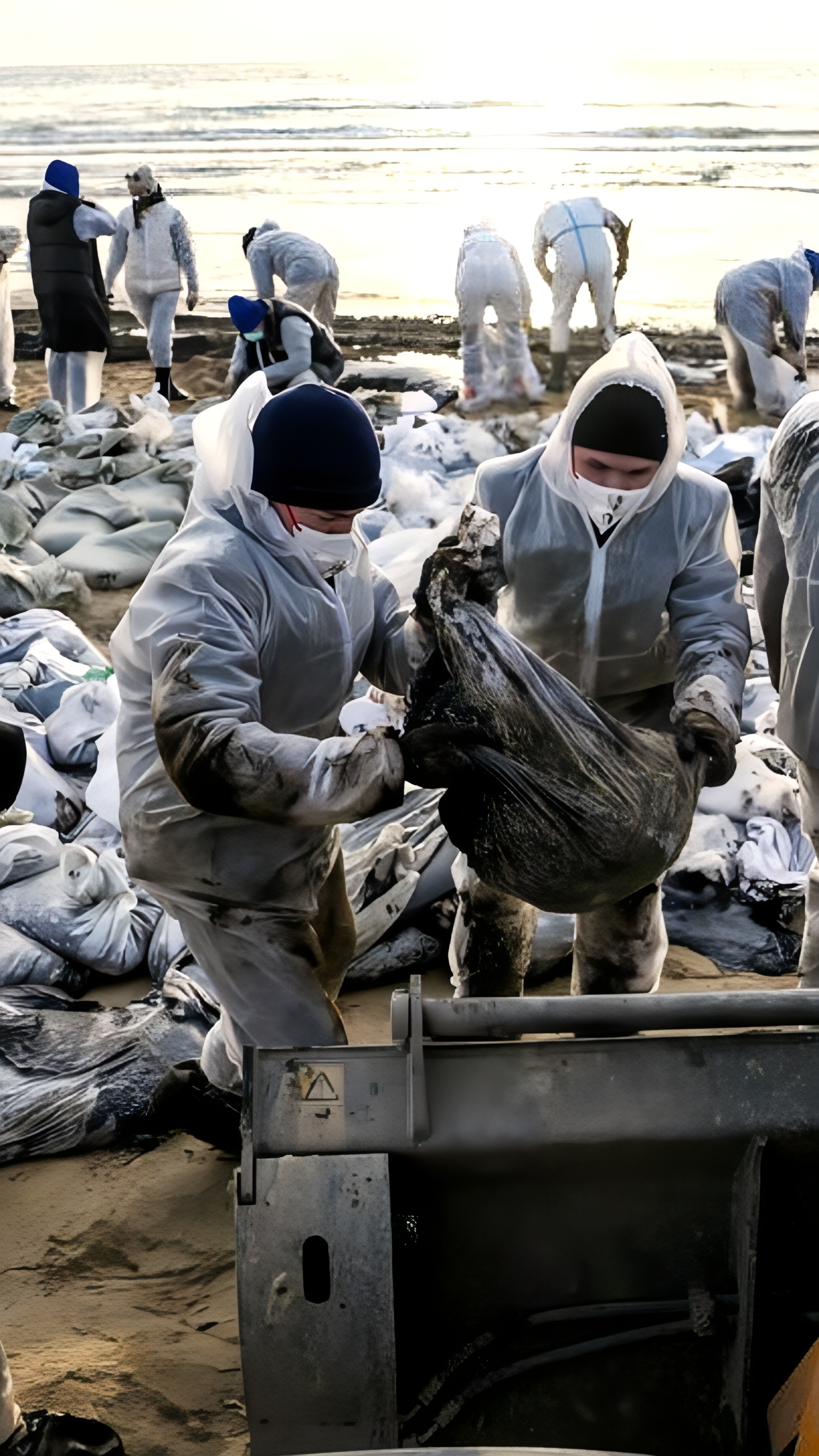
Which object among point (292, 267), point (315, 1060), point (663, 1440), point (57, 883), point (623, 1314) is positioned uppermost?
point (292, 267)

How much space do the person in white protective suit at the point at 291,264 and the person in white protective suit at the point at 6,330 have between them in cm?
204

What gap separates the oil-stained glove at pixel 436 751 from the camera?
2.13 meters

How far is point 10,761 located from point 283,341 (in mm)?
4324

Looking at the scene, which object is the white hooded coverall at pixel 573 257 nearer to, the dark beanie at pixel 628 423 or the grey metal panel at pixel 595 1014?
the dark beanie at pixel 628 423

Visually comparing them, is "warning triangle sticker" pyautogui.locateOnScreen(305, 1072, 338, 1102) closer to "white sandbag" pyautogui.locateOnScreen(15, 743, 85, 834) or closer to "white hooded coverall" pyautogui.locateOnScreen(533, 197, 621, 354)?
"white sandbag" pyautogui.locateOnScreen(15, 743, 85, 834)

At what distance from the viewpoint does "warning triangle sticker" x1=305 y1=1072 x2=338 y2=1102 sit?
5.56 feet

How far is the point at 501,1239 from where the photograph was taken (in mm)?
1739

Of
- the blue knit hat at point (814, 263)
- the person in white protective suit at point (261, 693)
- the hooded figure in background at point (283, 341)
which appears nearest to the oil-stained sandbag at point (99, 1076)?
the person in white protective suit at point (261, 693)

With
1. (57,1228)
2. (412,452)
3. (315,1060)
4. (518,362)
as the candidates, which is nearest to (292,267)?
(518,362)

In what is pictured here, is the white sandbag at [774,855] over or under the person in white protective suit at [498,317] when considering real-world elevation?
under

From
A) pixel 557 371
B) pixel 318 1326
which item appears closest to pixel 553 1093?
pixel 318 1326

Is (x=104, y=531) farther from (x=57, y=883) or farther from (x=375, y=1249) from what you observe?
(x=375, y=1249)

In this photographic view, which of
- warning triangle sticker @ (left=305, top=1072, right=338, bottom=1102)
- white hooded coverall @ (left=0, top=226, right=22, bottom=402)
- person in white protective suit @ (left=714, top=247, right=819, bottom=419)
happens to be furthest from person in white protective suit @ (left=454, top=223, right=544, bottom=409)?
warning triangle sticker @ (left=305, top=1072, right=338, bottom=1102)

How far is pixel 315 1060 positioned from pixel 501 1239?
361 millimetres
